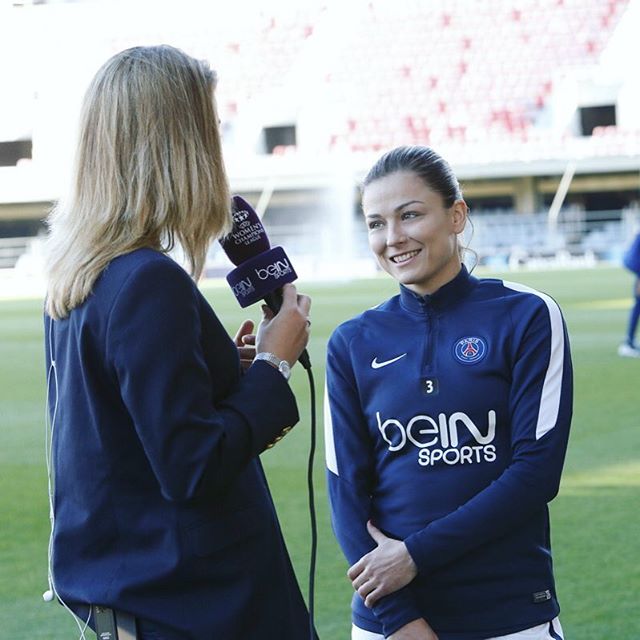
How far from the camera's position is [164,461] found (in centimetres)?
192

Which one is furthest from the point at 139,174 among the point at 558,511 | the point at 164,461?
the point at 558,511

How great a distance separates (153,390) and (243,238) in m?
0.49

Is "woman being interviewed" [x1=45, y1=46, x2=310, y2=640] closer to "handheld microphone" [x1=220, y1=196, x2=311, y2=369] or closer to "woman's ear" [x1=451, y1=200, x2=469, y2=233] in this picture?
"handheld microphone" [x1=220, y1=196, x2=311, y2=369]

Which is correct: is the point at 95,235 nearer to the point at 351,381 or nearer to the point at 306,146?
the point at 351,381

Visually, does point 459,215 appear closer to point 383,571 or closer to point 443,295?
point 443,295

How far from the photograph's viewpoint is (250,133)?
134ft

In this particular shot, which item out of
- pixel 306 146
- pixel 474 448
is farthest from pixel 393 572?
pixel 306 146

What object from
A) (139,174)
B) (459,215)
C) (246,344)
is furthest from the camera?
(459,215)

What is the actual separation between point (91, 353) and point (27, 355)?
1373cm

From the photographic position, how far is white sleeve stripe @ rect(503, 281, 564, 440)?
238 centimetres

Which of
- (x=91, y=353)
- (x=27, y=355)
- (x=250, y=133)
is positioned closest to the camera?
(x=91, y=353)

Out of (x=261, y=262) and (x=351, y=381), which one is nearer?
(x=261, y=262)

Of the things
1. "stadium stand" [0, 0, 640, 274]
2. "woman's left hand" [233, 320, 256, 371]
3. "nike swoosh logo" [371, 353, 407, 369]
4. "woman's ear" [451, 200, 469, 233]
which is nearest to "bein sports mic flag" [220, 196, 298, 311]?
"woman's left hand" [233, 320, 256, 371]

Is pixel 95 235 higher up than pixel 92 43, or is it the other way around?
pixel 95 235
